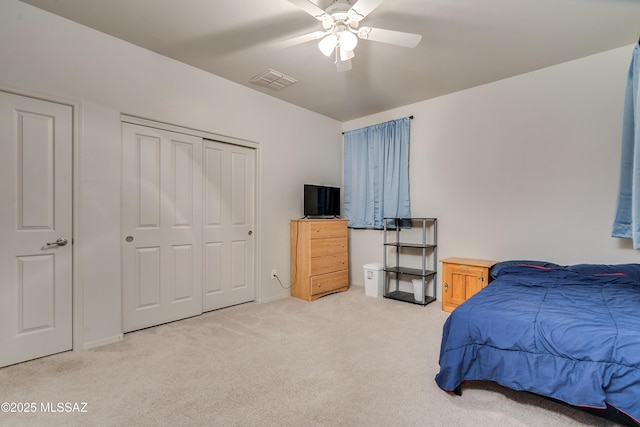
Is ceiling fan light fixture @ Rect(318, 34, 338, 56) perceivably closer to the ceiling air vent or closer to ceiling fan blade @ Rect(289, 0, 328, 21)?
ceiling fan blade @ Rect(289, 0, 328, 21)

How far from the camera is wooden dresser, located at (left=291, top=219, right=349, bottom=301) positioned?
13.0 feet

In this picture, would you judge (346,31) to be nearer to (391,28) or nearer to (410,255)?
(391,28)

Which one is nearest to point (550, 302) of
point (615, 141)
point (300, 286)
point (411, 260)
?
point (615, 141)

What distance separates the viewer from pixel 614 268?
2631 millimetres

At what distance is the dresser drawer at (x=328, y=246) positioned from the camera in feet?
13.1

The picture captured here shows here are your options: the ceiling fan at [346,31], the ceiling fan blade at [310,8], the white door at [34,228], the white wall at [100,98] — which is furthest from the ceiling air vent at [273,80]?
the white door at [34,228]

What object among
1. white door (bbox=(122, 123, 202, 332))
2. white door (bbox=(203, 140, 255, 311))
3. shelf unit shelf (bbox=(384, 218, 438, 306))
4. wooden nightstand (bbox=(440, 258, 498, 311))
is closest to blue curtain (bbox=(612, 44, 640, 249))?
wooden nightstand (bbox=(440, 258, 498, 311))

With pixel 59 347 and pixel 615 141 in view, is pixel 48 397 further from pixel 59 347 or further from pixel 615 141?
pixel 615 141

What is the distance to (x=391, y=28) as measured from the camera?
8.37ft

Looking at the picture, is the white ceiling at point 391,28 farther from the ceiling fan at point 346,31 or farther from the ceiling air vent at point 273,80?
the ceiling fan at point 346,31

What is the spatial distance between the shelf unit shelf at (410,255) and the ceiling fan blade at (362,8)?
2595 millimetres

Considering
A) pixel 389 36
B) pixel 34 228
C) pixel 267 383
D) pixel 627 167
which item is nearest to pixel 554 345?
pixel 267 383

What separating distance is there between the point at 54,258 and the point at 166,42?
2.10 metres

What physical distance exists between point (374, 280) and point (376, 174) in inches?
62.0
